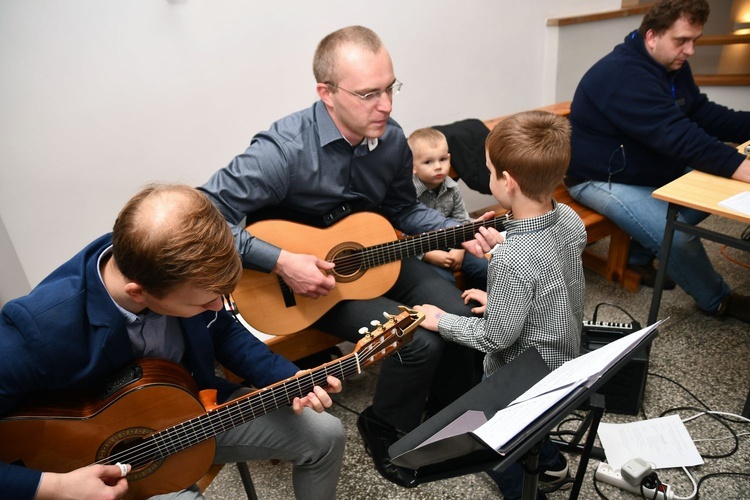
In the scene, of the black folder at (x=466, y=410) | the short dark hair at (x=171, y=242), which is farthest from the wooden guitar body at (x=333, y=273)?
the black folder at (x=466, y=410)

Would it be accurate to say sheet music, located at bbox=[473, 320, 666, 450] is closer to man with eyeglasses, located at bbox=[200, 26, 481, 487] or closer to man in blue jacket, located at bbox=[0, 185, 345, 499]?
man in blue jacket, located at bbox=[0, 185, 345, 499]

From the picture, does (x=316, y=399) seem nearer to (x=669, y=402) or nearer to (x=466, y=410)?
(x=466, y=410)

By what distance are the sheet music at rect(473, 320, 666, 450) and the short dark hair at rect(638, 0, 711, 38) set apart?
71.7 inches

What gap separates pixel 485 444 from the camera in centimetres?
84

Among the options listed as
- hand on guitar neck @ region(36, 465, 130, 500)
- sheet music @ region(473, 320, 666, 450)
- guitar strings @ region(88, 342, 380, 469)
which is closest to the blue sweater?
sheet music @ region(473, 320, 666, 450)

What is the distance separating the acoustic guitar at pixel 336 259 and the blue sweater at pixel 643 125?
97cm

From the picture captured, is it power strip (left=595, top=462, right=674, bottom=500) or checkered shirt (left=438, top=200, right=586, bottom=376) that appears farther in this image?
power strip (left=595, top=462, right=674, bottom=500)

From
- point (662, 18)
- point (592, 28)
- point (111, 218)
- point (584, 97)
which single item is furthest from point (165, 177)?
point (592, 28)

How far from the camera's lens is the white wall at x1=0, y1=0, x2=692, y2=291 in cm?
201

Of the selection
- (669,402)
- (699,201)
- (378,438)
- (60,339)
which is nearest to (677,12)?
(699,201)

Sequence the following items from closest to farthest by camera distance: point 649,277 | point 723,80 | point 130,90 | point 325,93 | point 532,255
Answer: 1. point 532,255
2. point 325,93
3. point 130,90
4. point 649,277
5. point 723,80

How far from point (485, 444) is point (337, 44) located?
1.37 meters

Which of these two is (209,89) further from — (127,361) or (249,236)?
(127,361)

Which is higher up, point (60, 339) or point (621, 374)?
point (60, 339)
